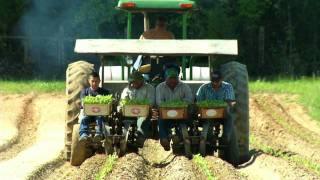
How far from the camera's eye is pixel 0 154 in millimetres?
12781

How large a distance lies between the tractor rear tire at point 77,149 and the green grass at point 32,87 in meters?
9.29

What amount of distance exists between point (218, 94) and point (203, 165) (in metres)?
1.58

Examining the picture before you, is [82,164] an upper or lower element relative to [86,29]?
lower

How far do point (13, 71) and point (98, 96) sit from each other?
15787mm

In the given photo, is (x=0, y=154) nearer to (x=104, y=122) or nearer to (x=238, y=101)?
(x=104, y=122)

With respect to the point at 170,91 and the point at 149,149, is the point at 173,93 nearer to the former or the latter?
the point at 170,91

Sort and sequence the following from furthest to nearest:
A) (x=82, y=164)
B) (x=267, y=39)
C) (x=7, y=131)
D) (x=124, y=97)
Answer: (x=267, y=39)
(x=7, y=131)
(x=124, y=97)
(x=82, y=164)

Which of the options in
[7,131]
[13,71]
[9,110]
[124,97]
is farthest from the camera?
[13,71]

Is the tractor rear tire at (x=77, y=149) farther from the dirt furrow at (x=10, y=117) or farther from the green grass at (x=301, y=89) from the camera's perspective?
the green grass at (x=301, y=89)

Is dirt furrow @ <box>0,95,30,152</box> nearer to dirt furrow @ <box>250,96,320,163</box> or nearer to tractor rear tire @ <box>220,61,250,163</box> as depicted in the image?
tractor rear tire @ <box>220,61,250,163</box>

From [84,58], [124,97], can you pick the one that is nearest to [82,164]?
[124,97]

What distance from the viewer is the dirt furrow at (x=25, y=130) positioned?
13062mm

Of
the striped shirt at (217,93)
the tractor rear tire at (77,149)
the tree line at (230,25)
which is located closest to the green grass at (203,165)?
the striped shirt at (217,93)

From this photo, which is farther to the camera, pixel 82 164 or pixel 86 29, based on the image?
pixel 86 29
